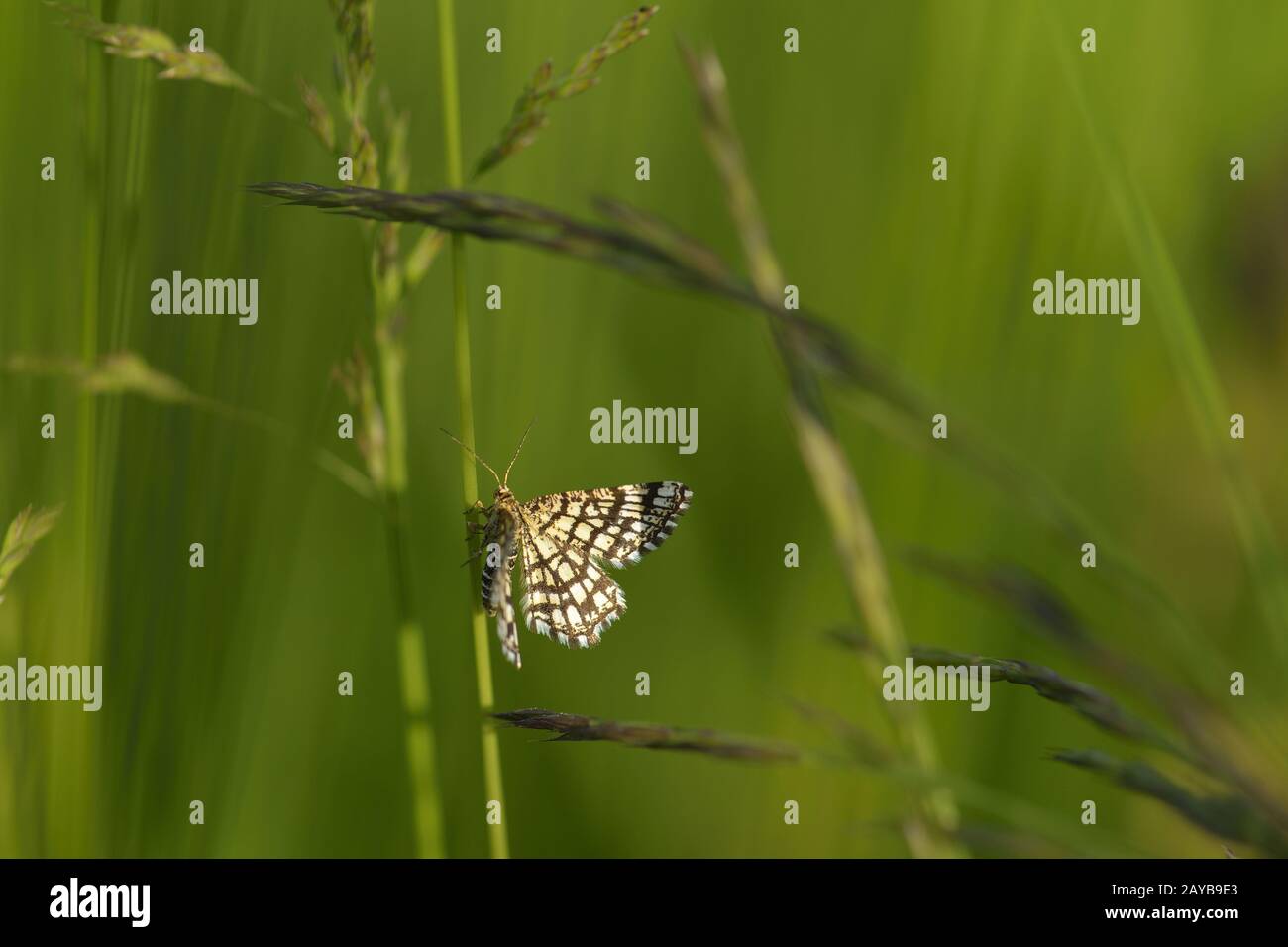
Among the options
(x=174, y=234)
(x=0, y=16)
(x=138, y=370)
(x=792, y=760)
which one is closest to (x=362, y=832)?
(x=138, y=370)

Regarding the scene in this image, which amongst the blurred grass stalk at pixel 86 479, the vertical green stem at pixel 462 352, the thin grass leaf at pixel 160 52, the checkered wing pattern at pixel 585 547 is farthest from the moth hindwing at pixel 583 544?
the thin grass leaf at pixel 160 52

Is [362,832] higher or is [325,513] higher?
[325,513]

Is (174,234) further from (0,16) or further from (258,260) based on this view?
(0,16)

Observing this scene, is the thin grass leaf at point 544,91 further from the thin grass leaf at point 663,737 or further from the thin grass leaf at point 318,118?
the thin grass leaf at point 663,737

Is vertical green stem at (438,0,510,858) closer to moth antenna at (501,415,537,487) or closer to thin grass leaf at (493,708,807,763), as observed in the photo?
thin grass leaf at (493,708,807,763)

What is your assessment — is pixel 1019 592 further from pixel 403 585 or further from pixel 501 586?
pixel 501 586

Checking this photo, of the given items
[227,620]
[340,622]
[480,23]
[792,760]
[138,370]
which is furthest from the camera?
[480,23]
